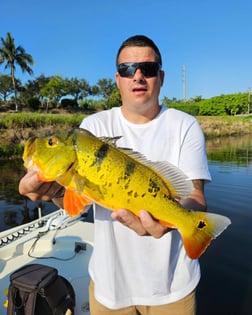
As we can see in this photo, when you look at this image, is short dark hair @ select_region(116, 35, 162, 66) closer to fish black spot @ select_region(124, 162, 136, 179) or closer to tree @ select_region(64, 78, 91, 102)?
fish black spot @ select_region(124, 162, 136, 179)

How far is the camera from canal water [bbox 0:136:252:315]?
6086 millimetres

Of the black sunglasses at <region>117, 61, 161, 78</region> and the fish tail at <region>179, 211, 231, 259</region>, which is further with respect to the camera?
the black sunglasses at <region>117, 61, 161, 78</region>

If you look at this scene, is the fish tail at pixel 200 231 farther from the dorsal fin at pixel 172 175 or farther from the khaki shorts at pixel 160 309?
the khaki shorts at pixel 160 309

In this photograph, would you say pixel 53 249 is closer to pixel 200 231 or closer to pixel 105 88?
pixel 200 231

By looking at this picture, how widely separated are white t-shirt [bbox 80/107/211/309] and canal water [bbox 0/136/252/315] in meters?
4.22

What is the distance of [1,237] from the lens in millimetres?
5273

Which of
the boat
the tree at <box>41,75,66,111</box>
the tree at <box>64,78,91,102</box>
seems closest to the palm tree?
the tree at <box>41,75,66,111</box>

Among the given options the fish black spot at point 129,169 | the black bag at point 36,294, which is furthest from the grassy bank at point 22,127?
the fish black spot at point 129,169

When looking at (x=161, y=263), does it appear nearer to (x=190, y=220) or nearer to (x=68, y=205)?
(x=190, y=220)

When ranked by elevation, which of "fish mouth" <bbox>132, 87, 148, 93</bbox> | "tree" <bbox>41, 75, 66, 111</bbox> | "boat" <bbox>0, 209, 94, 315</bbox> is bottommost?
"boat" <bbox>0, 209, 94, 315</bbox>

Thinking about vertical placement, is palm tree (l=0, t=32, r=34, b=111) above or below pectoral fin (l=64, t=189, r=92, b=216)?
above

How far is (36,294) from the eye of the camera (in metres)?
3.20

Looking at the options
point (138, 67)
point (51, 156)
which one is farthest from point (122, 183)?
point (138, 67)

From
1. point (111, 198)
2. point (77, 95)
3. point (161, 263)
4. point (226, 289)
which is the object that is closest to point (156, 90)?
point (111, 198)
